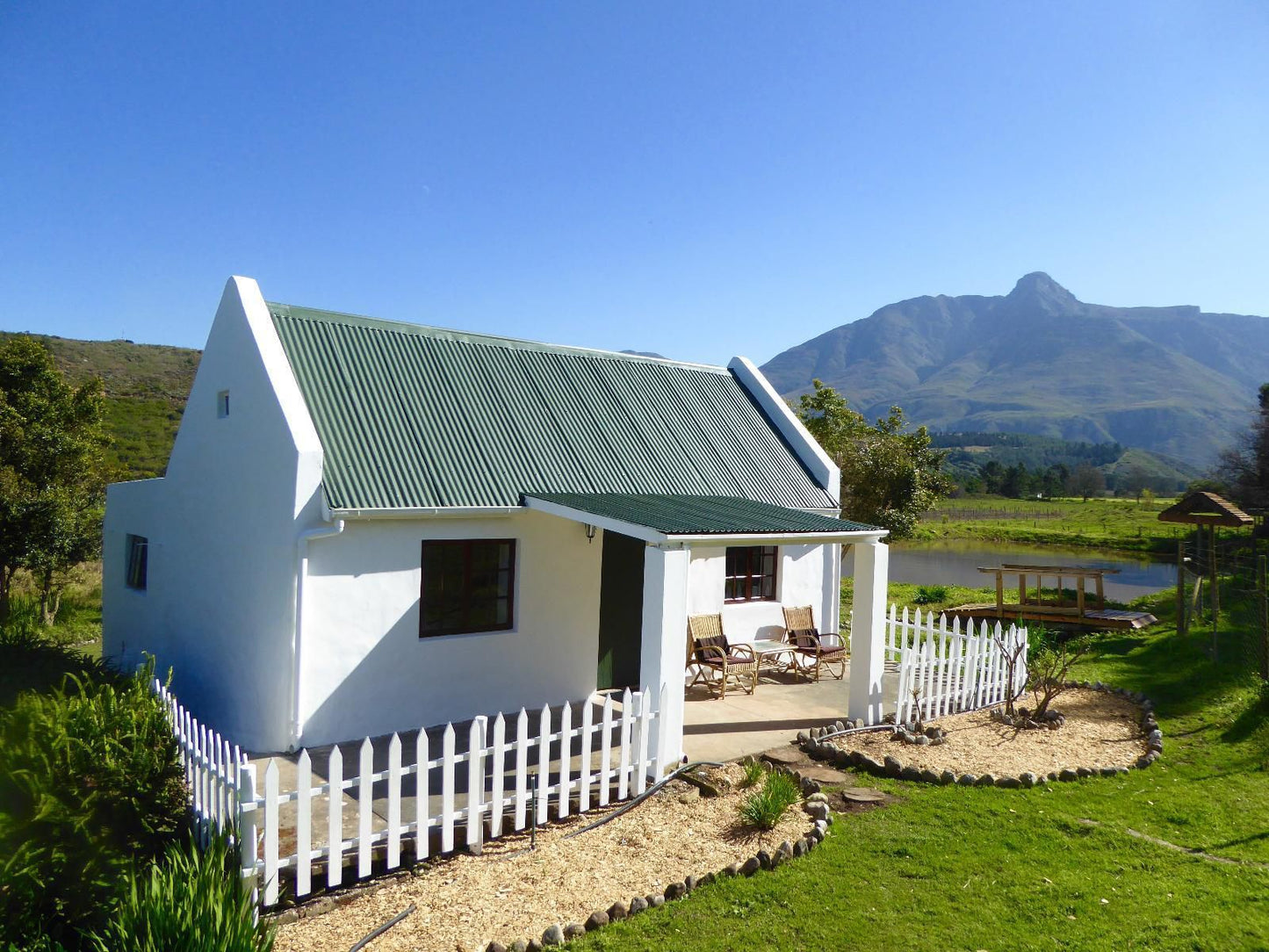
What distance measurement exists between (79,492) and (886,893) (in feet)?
73.6

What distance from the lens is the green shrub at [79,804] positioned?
191 inches

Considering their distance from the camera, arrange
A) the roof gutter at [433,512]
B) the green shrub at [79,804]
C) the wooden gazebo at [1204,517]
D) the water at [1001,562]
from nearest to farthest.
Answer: the green shrub at [79,804], the roof gutter at [433,512], the wooden gazebo at [1204,517], the water at [1001,562]

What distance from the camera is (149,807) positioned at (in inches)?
233

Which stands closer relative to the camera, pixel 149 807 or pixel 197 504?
pixel 149 807

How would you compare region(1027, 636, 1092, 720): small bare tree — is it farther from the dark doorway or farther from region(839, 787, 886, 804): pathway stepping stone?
the dark doorway

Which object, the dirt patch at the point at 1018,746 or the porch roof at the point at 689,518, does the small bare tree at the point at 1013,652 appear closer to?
the dirt patch at the point at 1018,746

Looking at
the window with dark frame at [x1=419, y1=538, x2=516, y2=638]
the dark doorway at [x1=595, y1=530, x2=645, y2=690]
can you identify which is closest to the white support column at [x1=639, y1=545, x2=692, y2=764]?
the window with dark frame at [x1=419, y1=538, x2=516, y2=638]

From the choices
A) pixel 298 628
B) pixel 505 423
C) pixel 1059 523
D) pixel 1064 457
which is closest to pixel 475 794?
pixel 298 628

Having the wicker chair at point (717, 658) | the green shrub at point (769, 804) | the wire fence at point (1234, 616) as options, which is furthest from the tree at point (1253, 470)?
the green shrub at point (769, 804)

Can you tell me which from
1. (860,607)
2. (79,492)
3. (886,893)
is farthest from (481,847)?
(79,492)

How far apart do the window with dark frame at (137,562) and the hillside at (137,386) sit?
74.9 feet

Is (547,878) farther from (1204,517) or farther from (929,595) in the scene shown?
(929,595)

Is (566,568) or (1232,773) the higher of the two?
(566,568)

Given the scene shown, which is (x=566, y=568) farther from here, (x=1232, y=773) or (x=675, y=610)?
(x=1232, y=773)
